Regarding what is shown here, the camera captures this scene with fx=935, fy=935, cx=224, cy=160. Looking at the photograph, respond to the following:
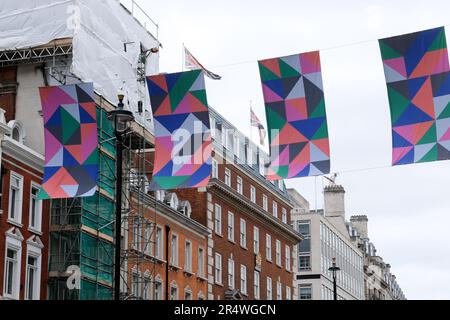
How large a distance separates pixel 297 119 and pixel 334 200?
96.4 m

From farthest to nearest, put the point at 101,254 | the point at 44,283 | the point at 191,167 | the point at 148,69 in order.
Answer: the point at 148,69 < the point at 101,254 < the point at 44,283 < the point at 191,167

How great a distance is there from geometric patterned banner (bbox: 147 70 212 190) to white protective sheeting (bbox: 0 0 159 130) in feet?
58.1

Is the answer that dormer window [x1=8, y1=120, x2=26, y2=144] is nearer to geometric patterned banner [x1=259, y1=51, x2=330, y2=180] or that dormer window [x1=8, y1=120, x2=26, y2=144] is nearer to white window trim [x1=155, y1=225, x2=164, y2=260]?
white window trim [x1=155, y1=225, x2=164, y2=260]

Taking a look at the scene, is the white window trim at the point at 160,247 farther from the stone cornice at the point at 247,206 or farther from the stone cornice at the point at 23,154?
the stone cornice at the point at 23,154

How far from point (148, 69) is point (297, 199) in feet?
184

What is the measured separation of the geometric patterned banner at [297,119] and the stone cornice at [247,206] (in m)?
36.0

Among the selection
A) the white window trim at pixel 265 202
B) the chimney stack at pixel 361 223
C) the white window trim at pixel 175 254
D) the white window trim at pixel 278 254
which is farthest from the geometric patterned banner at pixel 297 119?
the chimney stack at pixel 361 223

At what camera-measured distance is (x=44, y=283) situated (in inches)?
1626

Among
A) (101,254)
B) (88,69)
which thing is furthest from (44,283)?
(88,69)

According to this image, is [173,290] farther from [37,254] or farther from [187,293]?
[37,254]

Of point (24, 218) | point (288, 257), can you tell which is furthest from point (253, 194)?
point (24, 218)

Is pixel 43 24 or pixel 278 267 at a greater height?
pixel 43 24

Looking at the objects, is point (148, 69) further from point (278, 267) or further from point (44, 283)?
point (278, 267)
